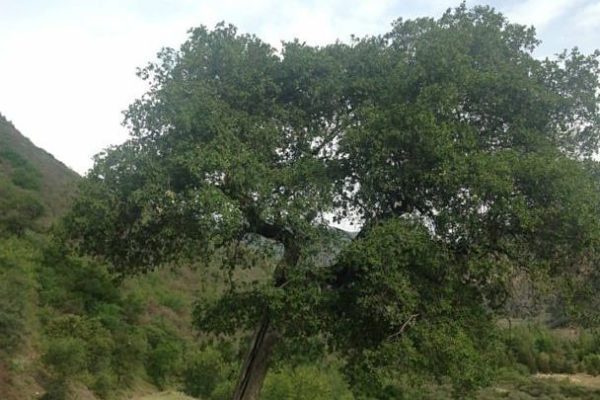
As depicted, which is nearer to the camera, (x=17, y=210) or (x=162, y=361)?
(x=162, y=361)

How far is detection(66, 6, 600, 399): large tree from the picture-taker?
969cm

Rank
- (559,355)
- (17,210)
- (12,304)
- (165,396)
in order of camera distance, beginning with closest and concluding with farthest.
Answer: (12,304) → (165,396) → (17,210) → (559,355)

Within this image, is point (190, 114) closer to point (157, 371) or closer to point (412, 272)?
point (412, 272)

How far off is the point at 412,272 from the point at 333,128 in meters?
3.64

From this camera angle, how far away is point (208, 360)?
43594 millimetres

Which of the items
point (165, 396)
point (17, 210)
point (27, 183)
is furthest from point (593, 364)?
point (17, 210)

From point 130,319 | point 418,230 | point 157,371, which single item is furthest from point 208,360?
point 418,230

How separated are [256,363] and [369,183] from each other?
4.04 m

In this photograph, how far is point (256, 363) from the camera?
11.5m

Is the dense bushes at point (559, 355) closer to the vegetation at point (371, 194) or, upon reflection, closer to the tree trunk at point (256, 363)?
the vegetation at point (371, 194)

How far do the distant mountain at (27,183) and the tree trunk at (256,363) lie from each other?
22.4m

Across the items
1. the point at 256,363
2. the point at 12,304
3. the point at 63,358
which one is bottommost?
the point at 63,358

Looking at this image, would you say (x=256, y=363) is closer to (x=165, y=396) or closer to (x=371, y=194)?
(x=371, y=194)

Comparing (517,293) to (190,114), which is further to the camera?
(517,293)
